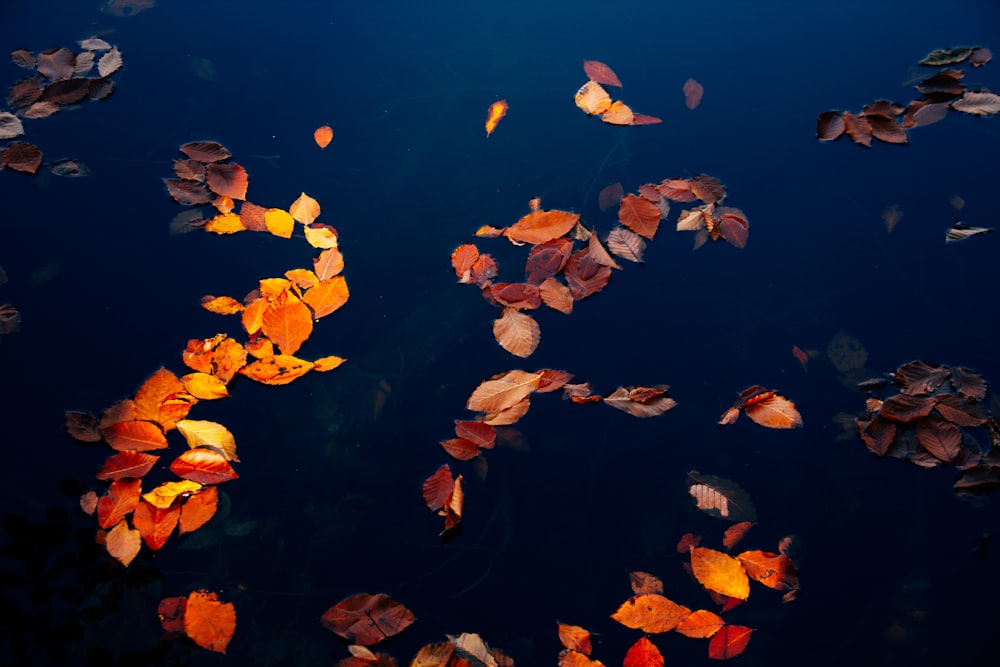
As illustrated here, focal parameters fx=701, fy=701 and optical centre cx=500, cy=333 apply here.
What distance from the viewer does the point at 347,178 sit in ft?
8.20

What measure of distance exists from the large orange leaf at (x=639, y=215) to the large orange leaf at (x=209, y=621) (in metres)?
1.62

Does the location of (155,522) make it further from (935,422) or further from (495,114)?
(935,422)

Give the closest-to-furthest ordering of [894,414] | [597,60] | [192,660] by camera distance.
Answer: [192,660] < [894,414] < [597,60]

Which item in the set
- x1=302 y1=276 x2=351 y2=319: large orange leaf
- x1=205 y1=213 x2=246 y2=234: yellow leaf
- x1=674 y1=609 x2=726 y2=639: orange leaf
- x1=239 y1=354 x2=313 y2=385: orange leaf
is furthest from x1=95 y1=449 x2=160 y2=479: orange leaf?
x1=674 y1=609 x2=726 y2=639: orange leaf

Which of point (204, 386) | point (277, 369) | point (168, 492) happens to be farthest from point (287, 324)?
point (168, 492)

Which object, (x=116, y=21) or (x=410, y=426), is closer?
(x=410, y=426)

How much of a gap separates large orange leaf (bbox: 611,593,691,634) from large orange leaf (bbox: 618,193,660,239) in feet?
3.80

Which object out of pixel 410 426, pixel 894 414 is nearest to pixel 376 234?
pixel 410 426

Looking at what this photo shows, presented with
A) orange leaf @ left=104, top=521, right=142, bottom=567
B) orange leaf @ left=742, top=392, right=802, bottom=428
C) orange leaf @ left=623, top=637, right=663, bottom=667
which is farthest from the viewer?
→ orange leaf @ left=742, top=392, right=802, bottom=428

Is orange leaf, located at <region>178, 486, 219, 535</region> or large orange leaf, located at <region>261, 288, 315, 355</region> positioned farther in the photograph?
large orange leaf, located at <region>261, 288, 315, 355</region>

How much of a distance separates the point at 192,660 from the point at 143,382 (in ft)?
2.57

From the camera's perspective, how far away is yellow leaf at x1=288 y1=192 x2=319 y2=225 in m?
2.35

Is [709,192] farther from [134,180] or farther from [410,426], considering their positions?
[134,180]

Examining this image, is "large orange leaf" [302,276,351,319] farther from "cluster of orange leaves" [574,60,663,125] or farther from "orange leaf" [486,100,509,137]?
"cluster of orange leaves" [574,60,663,125]
